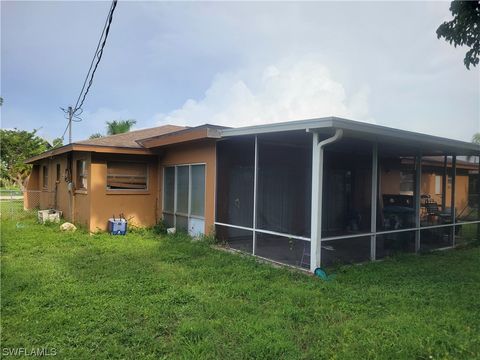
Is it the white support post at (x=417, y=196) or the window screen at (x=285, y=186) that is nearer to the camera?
the white support post at (x=417, y=196)

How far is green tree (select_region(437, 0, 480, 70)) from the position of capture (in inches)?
135

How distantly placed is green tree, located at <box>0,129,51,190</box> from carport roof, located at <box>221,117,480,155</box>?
28597 millimetres

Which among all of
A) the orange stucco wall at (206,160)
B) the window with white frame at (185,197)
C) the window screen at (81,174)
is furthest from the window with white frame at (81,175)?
the orange stucco wall at (206,160)

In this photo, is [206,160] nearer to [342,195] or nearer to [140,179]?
[140,179]

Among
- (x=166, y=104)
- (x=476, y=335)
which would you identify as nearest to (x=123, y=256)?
(x=476, y=335)

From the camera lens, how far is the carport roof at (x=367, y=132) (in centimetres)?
514

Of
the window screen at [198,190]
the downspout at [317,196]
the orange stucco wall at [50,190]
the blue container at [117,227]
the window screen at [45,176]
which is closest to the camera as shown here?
the downspout at [317,196]

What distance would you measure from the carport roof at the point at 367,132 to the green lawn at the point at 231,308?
2.27m

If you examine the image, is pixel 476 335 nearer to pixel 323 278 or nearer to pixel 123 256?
pixel 323 278

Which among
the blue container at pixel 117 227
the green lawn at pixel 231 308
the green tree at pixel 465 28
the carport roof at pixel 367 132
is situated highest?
the green tree at pixel 465 28

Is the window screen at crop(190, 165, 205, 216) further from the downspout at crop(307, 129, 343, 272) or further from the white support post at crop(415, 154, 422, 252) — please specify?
the white support post at crop(415, 154, 422, 252)

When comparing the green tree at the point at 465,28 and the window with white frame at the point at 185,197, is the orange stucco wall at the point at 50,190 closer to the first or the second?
the window with white frame at the point at 185,197

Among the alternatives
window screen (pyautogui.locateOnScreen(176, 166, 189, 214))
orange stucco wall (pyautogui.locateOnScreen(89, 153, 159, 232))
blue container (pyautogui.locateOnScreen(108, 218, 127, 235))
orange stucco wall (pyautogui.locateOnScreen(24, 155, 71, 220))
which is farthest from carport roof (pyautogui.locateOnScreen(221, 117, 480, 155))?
orange stucco wall (pyautogui.locateOnScreen(24, 155, 71, 220))

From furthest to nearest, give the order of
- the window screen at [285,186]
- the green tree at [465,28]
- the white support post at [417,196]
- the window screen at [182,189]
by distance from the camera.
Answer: the window screen at [182,189] < the window screen at [285,186] < the white support post at [417,196] < the green tree at [465,28]
